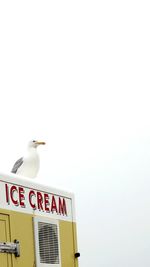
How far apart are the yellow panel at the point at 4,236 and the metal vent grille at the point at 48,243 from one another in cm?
71

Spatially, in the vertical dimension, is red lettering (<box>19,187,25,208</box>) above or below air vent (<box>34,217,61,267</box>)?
above

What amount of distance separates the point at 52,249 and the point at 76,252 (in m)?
0.70

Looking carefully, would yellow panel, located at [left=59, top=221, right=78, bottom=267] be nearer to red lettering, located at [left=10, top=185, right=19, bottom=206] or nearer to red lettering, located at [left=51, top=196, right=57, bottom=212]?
red lettering, located at [left=51, top=196, right=57, bottom=212]

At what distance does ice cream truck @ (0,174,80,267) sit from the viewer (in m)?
7.41

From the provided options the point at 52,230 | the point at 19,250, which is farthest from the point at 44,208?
the point at 19,250

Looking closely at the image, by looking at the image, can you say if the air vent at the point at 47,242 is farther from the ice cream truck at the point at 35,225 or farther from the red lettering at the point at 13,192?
the red lettering at the point at 13,192

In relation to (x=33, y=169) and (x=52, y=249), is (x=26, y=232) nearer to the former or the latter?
(x=52, y=249)

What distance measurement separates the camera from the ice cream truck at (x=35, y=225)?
7406mm

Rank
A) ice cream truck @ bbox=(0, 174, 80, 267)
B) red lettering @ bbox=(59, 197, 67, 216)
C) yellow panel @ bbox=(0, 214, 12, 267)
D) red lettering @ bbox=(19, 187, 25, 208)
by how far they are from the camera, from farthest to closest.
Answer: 1. red lettering @ bbox=(59, 197, 67, 216)
2. red lettering @ bbox=(19, 187, 25, 208)
3. ice cream truck @ bbox=(0, 174, 80, 267)
4. yellow panel @ bbox=(0, 214, 12, 267)

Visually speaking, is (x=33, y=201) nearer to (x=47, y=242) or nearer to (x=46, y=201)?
(x=46, y=201)

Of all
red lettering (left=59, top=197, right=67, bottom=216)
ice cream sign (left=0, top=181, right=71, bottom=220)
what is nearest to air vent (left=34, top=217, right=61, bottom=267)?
ice cream sign (left=0, top=181, right=71, bottom=220)

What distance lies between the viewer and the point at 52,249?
8.27 m

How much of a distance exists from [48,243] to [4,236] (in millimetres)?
1011

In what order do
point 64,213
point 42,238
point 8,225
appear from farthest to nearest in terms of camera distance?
point 64,213 < point 42,238 < point 8,225
